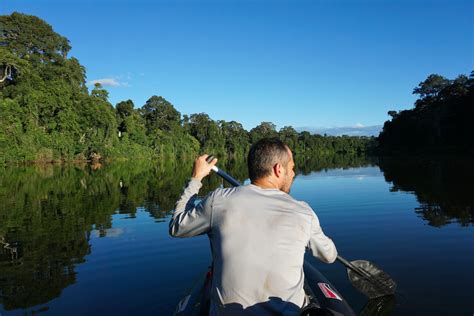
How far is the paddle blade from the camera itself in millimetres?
5473

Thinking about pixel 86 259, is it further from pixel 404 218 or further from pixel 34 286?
pixel 404 218

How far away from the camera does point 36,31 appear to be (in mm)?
58219

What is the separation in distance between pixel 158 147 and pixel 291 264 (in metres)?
75.9

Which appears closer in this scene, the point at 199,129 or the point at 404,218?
the point at 404,218

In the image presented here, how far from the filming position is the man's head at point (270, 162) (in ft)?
8.21

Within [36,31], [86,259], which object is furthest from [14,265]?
[36,31]

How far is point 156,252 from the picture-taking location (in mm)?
8586

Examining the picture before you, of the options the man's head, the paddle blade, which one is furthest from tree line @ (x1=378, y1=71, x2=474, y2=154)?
the man's head

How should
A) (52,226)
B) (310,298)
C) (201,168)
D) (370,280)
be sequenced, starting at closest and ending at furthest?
(201,168)
(310,298)
(370,280)
(52,226)

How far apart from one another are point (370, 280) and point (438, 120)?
7054 cm

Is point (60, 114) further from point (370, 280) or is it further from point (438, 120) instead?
point (438, 120)

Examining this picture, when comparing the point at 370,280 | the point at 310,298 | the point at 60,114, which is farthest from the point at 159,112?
the point at 310,298

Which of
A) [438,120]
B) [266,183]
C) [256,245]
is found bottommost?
[256,245]

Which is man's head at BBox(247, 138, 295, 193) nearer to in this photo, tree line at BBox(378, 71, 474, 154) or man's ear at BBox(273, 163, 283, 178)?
man's ear at BBox(273, 163, 283, 178)
